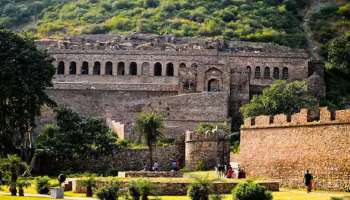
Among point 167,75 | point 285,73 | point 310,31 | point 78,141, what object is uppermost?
point 310,31

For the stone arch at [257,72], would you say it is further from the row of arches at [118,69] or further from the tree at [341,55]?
the row of arches at [118,69]

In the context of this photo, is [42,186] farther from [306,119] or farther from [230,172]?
[306,119]

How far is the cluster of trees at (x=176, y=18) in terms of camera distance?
11125cm

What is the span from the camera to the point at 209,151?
2386 inches

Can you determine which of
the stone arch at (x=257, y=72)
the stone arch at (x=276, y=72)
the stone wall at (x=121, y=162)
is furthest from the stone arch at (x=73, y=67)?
the stone wall at (x=121, y=162)

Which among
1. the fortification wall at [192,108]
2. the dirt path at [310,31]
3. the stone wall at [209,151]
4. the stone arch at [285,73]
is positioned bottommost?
the stone wall at [209,151]

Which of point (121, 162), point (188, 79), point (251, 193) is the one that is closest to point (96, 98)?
point (188, 79)

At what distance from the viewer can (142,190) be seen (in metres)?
41.2

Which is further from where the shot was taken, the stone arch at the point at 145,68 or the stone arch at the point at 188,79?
the stone arch at the point at 145,68

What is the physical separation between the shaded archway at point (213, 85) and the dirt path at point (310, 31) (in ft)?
70.8

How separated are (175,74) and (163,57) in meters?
2.20

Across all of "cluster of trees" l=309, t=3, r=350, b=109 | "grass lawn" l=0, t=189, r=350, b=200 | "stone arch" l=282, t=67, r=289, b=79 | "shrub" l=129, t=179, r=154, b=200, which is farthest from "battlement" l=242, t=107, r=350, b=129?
"stone arch" l=282, t=67, r=289, b=79

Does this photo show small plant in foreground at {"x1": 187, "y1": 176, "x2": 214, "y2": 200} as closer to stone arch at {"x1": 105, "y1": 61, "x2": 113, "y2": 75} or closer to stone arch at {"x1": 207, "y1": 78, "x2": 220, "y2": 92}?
stone arch at {"x1": 207, "y1": 78, "x2": 220, "y2": 92}

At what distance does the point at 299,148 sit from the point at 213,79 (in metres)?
38.1
